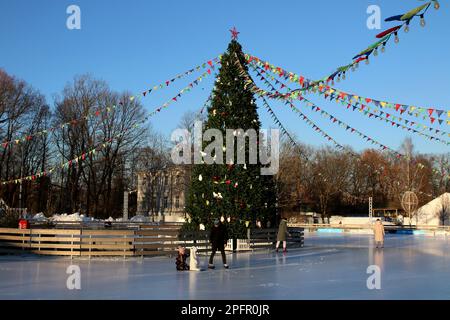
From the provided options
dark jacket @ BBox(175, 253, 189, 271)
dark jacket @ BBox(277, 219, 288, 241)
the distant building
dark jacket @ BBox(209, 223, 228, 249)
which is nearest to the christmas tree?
dark jacket @ BBox(277, 219, 288, 241)

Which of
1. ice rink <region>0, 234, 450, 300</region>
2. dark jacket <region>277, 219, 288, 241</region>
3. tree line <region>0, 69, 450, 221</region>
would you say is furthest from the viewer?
tree line <region>0, 69, 450, 221</region>

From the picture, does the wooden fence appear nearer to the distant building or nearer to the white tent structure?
the distant building

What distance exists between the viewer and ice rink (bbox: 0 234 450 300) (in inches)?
403

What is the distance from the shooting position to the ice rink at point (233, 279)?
403 inches

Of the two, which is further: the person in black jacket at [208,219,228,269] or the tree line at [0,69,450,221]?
the tree line at [0,69,450,221]

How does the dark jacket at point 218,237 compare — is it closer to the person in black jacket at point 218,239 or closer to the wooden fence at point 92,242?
the person in black jacket at point 218,239

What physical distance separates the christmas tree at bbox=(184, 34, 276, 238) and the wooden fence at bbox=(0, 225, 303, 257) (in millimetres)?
2157

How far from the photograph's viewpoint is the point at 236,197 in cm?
2244

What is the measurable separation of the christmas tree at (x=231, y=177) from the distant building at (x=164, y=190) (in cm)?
2260

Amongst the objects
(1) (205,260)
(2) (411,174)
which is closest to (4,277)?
(1) (205,260)

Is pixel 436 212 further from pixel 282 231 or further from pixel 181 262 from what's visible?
pixel 181 262

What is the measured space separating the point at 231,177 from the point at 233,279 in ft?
32.7

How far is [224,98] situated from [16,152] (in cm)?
3290

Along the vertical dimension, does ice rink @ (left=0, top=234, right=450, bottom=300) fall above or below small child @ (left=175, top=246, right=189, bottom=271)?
below
